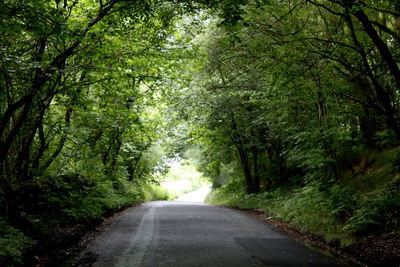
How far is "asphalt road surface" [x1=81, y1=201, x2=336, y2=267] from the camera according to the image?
6.14 m

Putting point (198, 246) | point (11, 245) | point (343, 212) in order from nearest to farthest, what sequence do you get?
1. point (11, 245)
2. point (198, 246)
3. point (343, 212)

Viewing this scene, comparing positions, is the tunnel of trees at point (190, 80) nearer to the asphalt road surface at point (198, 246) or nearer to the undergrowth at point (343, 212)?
the undergrowth at point (343, 212)

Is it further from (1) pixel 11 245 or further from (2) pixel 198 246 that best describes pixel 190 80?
(1) pixel 11 245

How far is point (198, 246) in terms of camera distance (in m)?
7.36

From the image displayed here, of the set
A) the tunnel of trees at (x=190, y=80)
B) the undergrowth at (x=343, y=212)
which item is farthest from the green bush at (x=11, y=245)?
the undergrowth at (x=343, y=212)

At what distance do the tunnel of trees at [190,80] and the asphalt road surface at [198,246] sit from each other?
1.16m

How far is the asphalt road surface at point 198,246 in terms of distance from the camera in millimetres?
6145

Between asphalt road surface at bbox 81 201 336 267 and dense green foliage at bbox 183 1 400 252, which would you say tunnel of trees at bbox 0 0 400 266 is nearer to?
dense green foliage at bbox 183 1 400 252

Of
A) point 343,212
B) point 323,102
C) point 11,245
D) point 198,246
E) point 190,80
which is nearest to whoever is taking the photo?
point 11,245

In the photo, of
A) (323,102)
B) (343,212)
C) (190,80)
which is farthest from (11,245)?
(323,102)

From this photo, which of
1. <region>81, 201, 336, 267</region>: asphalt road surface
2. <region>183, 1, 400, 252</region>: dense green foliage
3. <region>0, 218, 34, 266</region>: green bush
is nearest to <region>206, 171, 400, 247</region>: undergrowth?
<region>183, 1, 400, 252</region>: dense green foliage

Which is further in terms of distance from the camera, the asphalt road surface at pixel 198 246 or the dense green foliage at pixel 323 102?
the dense green foliage at pixel 323 102

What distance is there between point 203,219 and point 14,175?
6.46m

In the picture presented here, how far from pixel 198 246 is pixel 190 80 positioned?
19.1 ft
